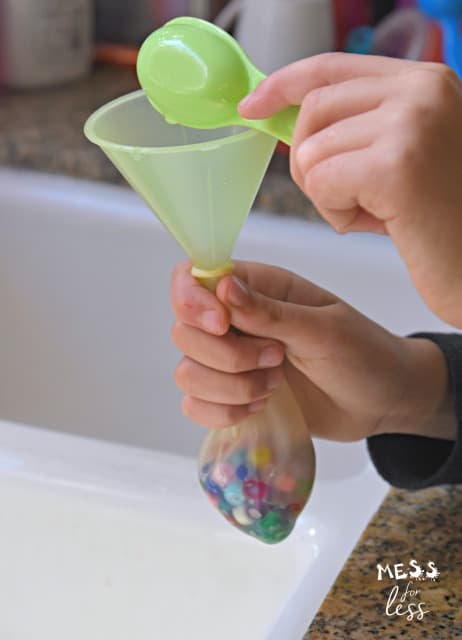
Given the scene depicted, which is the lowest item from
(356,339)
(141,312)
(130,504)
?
(141,312)

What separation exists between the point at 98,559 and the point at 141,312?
1.70ft

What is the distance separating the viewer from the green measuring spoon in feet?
1.93

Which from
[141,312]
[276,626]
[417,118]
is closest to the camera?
[417,118]

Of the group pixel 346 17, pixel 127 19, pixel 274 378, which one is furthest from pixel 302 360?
pixel 127 19

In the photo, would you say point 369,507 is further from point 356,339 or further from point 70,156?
point 70,156

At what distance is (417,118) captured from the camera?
0.52 meters

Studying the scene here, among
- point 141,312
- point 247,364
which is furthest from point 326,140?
point 141,312

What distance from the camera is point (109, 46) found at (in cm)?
156

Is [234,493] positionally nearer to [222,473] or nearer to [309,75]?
[222,473]

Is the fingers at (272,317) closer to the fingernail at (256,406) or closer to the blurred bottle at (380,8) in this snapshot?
the fingernail at (256,406)

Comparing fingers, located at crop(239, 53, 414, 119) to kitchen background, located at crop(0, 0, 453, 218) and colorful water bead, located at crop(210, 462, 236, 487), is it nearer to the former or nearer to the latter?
colorful water bead, located at crop(210, 462, 236, 487)
